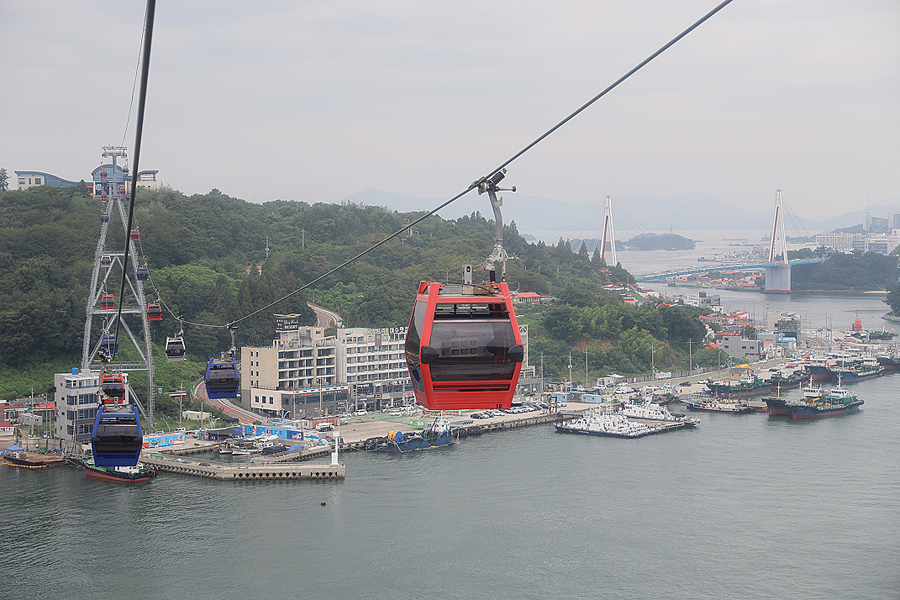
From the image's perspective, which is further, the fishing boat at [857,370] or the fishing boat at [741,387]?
the fishing boat at [857,370]

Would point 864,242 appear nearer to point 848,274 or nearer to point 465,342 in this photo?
point 848,274

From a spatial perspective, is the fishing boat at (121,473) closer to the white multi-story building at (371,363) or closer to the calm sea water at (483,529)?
the calm sea water at (483,529)

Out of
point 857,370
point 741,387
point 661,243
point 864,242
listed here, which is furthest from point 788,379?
point 661,243

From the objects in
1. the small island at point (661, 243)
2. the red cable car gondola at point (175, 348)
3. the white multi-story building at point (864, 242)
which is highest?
the small island at point (661, 243)

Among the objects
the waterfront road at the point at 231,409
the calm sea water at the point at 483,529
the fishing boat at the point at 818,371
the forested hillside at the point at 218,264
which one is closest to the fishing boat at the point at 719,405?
the calm sea water at the point at 483,529

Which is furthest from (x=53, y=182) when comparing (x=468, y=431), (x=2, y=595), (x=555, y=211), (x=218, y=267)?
(x=555, y=211)

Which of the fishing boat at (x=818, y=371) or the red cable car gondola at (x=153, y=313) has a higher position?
the red cable car gondola at (x=153, y=313)

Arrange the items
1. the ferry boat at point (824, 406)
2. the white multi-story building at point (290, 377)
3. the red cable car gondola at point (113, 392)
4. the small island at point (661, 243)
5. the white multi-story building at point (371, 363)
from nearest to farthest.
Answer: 1. the red cable car gondola at point (113, 392)
2. the white multi-story building at point (290, 377)
3. the white multi-story building at point (371, 363)
4. the ferry boat at point (824, 406)
5. the small island at point (661, 243)

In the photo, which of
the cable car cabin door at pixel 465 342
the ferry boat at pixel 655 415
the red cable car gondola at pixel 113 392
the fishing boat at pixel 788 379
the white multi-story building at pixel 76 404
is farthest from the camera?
the fishing boat at pixel 788 379
